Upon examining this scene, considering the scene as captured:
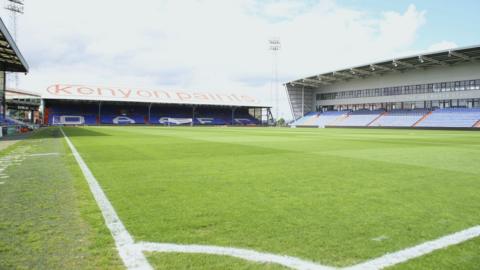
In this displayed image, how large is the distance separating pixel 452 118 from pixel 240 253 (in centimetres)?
6196

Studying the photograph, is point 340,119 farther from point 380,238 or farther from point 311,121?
point 380,238

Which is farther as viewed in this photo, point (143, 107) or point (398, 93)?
point (143, 107)

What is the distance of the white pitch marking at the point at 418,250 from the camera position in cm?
306

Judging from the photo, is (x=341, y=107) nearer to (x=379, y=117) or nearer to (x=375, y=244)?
(x=379, y=117)

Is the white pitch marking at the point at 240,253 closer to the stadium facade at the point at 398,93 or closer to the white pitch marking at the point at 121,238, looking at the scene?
the white pitch marking at the point at 121,238

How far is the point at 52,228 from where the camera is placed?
159 inches

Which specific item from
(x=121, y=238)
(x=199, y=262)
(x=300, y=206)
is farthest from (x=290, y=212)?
(x=121, y=238)

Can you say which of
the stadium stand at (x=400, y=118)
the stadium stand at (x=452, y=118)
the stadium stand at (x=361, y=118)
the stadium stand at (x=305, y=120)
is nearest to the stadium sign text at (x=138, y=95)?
the stadium stand at (x=305, y=120)

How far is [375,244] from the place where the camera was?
3525 millimetres

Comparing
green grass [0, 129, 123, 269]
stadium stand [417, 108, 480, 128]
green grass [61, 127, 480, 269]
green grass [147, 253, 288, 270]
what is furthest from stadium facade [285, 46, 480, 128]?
green grass [147, 253, 288, 270]

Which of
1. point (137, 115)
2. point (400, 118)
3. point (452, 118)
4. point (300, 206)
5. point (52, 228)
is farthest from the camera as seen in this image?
point (137, 115)

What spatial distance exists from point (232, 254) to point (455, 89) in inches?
2654

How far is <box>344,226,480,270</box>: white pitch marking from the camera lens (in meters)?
3.06

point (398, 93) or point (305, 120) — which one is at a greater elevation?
point (398, 93)
